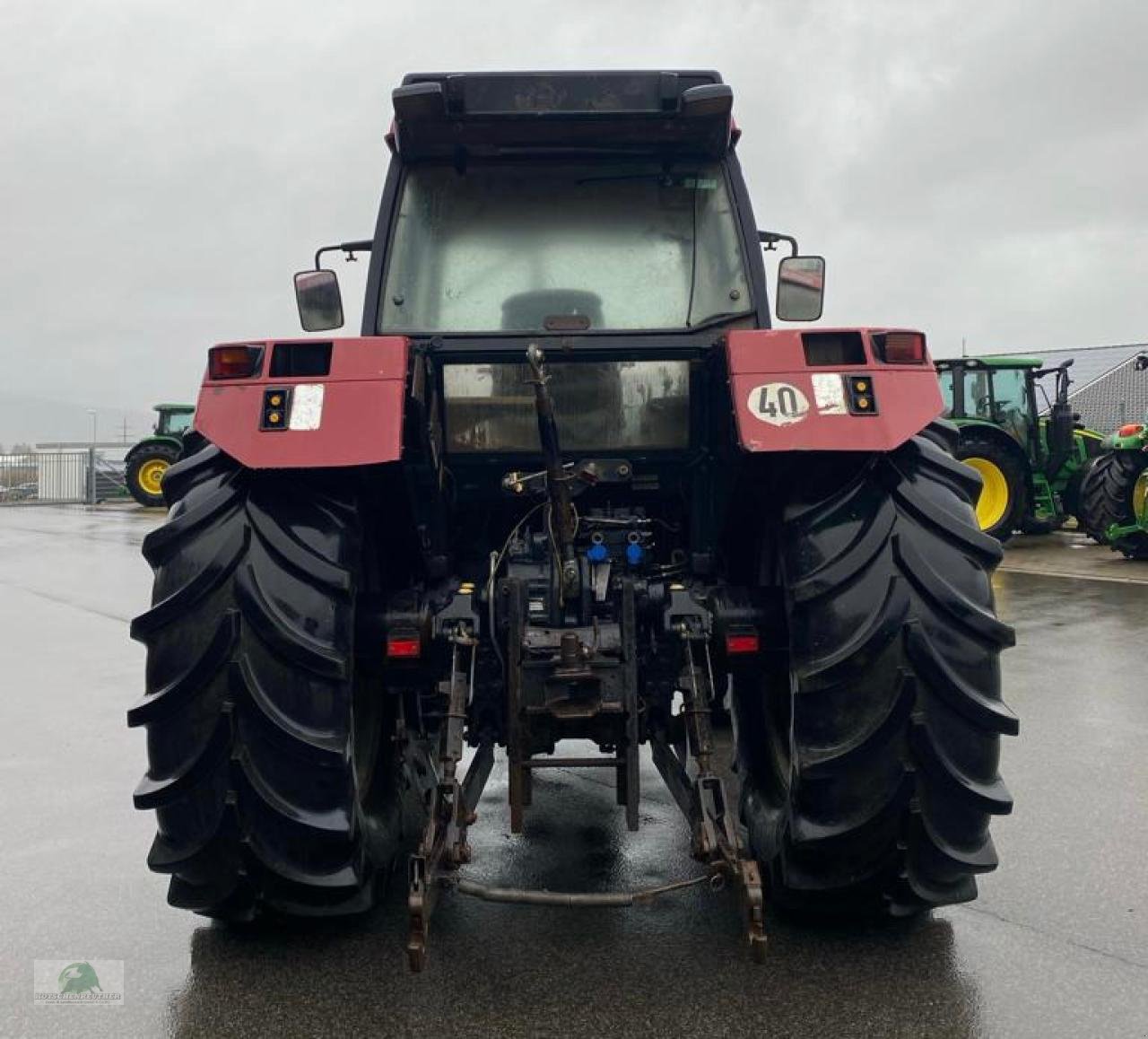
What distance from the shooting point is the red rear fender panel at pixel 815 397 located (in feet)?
8.79

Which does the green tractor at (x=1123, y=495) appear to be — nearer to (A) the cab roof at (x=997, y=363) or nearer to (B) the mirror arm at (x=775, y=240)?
(A) the cab roof at (x=997, y=363)

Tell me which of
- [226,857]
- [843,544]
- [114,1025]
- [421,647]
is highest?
[843,544]

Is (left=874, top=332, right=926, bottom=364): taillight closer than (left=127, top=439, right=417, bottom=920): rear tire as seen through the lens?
No

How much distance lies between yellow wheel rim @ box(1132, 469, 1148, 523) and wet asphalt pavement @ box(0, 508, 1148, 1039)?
28.1ft

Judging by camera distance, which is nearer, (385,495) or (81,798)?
(385,495)

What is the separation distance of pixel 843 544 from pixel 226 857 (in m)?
1.71

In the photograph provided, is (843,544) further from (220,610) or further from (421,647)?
(220,610)

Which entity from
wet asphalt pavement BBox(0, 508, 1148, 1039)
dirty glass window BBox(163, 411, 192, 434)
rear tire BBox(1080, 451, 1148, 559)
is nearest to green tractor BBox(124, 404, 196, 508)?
dirty glass window BBox(163, 411, 192, 434)

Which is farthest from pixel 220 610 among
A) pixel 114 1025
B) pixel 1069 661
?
pixel 1069 661

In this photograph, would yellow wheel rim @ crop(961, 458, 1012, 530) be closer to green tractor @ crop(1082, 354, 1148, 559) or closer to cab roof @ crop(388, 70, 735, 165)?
green tractor @ crop(1082, 354, 1148, 559)

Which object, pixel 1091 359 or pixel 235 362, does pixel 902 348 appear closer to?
pixel 235 362

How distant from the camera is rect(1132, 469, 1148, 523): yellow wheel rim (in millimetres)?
12320

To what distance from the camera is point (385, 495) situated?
3143 millimetres

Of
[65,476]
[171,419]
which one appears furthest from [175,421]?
[65,476]
